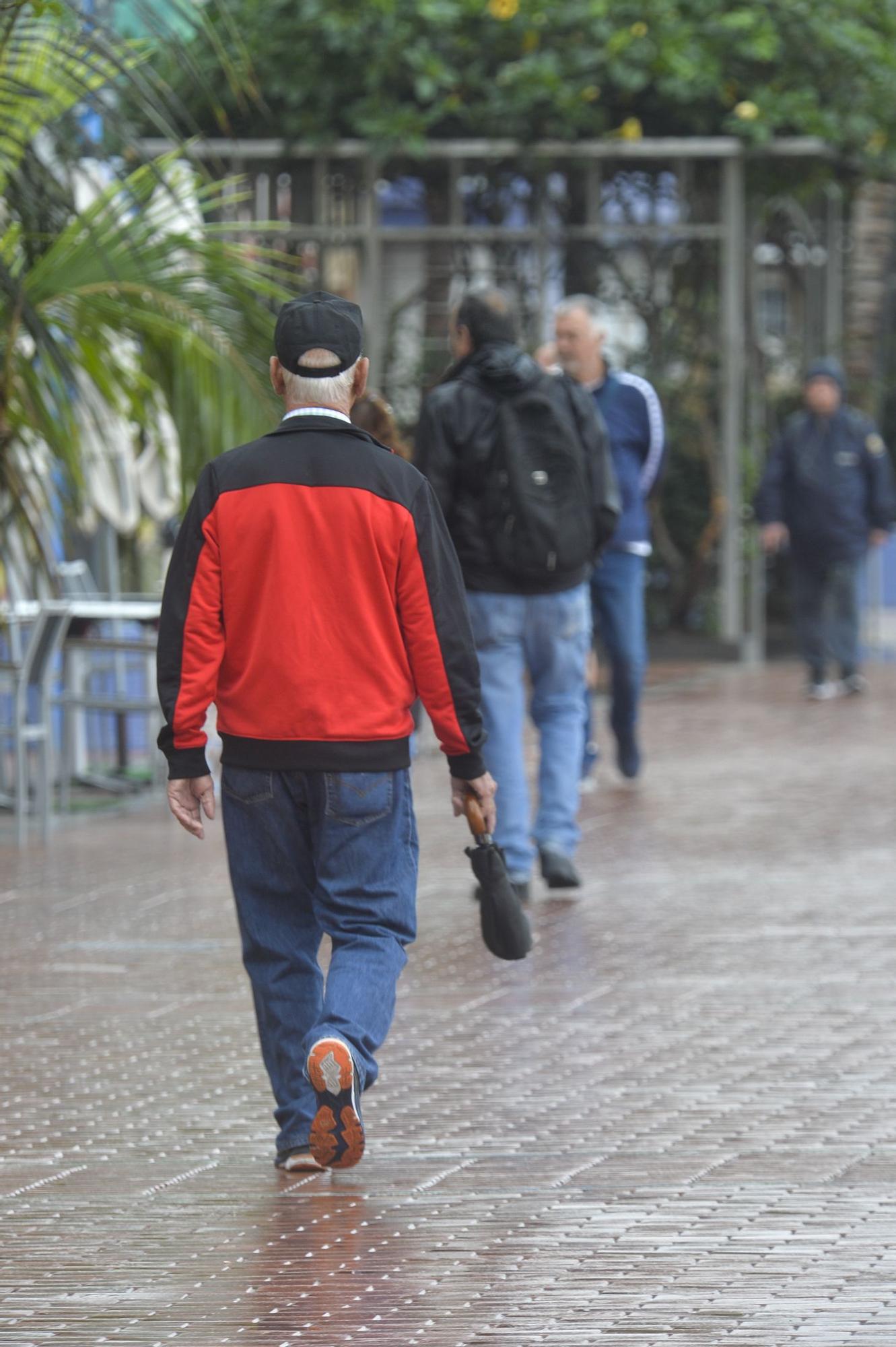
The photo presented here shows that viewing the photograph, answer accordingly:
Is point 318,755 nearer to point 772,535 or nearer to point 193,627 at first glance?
point 193,627

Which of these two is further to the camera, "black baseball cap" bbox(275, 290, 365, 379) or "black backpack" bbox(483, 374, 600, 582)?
"black backpack" bbox(483, 374, 600, 582)

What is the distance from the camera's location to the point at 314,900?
15.5 ft

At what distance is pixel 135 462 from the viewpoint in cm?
1144

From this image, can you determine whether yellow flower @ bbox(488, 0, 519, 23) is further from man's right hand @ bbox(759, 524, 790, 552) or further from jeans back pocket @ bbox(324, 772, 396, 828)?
jeans back pocket @ bbox(324, 772, 396, 828)

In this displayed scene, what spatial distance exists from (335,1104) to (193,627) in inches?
37.7

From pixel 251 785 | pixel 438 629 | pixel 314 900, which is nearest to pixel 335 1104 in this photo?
pixel 314 900

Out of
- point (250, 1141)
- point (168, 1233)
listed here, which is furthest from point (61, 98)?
point (168, 1233)

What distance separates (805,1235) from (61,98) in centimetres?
521

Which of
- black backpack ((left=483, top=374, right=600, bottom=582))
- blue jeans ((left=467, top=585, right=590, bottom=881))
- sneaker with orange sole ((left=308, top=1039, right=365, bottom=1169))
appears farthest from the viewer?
blue jeans ((left=467, top=585, right=590, bottom=881))

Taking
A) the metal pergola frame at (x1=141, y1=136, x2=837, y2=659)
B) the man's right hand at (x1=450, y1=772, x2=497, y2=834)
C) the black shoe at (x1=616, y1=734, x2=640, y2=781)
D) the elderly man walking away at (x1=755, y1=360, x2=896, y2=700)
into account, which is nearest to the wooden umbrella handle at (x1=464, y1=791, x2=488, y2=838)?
the man's right hand at (x1=450, y1=772, x2=497, y2=834)

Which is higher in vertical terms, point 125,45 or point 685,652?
point 125,45

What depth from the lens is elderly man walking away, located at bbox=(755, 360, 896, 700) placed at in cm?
1494

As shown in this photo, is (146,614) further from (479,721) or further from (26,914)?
(479,721)

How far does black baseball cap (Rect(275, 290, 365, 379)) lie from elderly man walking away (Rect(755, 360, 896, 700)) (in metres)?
10.4
